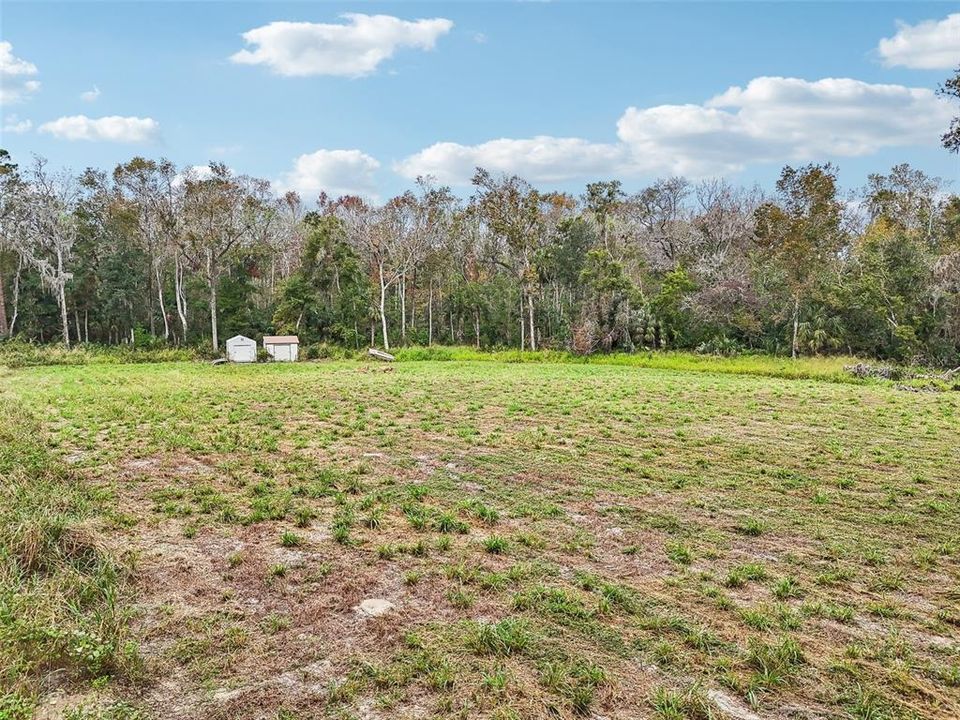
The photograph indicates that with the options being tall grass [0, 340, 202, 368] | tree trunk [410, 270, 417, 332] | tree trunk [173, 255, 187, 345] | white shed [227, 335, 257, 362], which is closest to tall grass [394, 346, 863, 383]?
white shed [227, 335, 257, 362]

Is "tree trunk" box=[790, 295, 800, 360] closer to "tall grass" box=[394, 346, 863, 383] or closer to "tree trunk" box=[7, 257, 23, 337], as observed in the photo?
"tall grass" box=[394, 346, 863, 383]

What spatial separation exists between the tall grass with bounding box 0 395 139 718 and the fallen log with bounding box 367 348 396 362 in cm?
2106

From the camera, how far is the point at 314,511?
6000 mm

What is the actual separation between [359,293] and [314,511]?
27510mm

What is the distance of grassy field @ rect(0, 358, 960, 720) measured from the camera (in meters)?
3.22

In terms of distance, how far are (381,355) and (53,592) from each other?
23934mm

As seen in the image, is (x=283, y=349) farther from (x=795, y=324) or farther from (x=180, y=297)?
(x=795, y=324)

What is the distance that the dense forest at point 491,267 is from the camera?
26.1 meters

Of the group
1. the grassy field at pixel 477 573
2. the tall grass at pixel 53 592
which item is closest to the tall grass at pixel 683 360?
the grassy field at pixel 477 573

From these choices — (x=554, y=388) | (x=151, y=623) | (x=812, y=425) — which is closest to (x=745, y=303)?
(x=554, y=388)

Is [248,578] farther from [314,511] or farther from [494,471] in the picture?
[494,471]

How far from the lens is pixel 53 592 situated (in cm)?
399

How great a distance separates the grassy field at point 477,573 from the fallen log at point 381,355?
17.4 m

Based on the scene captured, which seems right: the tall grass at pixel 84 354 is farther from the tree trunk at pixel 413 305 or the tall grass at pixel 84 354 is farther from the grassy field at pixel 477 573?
the grassy field at pixel 477 573
